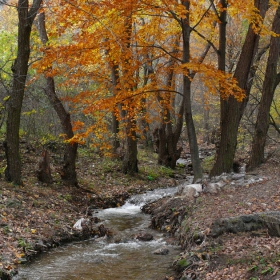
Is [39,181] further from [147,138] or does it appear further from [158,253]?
[147,138]

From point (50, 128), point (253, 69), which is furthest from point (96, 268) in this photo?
point (50, 128)

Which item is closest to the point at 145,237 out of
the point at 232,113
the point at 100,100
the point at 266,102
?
the point at 100,100

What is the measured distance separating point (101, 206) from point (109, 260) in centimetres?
462

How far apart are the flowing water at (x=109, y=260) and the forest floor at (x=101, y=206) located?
0.35 metres

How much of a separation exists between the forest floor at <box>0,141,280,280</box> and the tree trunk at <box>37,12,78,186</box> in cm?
38

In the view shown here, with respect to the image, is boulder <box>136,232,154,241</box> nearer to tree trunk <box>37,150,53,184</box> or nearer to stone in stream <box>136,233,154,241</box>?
stone in stream <box>136,233,154,241</box>

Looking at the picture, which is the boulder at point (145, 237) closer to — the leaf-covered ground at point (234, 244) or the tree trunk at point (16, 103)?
the leaf-covered ground at point (234, 244)

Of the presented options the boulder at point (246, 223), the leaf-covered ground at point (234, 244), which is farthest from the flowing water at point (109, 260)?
the boulder at point (246, 223)

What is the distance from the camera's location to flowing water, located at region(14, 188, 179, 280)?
5754 millimetres

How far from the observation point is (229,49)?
1834cm

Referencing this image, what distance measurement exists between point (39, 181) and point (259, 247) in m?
7.76

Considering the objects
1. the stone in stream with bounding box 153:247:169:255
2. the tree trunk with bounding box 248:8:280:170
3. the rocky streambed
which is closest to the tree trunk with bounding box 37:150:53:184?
the rocky streambed

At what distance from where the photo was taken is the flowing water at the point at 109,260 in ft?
18.9

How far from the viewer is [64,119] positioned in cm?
1145
